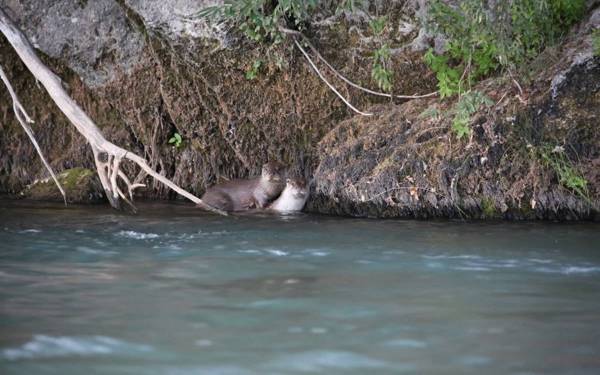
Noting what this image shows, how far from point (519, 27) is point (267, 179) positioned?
10.4ft

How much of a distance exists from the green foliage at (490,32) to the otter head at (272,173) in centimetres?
194

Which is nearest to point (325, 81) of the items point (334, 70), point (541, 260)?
point (334, 70)

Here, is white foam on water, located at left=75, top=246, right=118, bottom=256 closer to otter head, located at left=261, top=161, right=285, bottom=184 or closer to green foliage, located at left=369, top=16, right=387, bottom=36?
otter head, located at left=261, top=161, right=285, bottom=184

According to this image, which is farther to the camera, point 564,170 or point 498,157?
point 498,157

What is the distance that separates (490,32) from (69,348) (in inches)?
188

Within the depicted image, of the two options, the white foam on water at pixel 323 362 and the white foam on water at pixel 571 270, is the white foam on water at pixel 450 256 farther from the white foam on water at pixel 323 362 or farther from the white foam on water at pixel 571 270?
the white foam on water at pixel 323 362

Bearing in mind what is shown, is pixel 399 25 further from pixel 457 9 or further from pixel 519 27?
pixel 519 27

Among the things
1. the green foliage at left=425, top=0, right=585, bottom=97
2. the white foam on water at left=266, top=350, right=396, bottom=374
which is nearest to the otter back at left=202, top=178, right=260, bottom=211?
the green foliage at left=425, top=0, right=585, bottom=97

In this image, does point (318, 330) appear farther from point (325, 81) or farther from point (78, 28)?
point (78, 28)

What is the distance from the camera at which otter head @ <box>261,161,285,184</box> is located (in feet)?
30.2

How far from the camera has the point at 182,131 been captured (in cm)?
987

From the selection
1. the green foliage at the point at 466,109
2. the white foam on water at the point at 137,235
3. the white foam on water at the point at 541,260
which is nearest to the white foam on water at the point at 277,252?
the white foam on water at the point at 137,235

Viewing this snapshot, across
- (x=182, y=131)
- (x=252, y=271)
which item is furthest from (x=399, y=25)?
(x=252, y=271)

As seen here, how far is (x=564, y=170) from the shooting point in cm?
750
